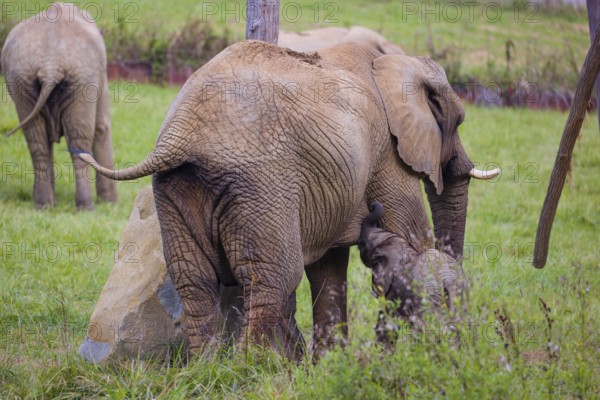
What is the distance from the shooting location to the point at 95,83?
10.8m

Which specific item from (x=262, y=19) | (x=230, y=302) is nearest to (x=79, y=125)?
(x=262, y=19)

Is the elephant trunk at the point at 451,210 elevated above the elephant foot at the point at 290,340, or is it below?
above

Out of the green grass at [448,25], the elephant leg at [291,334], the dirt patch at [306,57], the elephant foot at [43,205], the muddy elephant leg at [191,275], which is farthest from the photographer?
the green grass at [448,25]

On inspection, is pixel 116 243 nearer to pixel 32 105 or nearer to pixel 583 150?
pixel 32 105

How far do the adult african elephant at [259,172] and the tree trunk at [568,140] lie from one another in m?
0.82

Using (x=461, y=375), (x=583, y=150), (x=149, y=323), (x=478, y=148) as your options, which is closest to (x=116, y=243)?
(x=149, y=323)

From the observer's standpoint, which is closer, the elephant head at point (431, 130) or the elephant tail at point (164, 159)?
the elephant tail at point (164, 159)

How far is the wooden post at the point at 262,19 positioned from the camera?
707cm

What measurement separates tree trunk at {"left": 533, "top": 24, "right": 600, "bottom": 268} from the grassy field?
0.46m

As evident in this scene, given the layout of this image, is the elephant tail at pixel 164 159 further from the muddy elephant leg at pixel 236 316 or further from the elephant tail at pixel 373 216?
the elephant tail at pixel 373 216

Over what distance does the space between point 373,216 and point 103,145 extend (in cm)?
596

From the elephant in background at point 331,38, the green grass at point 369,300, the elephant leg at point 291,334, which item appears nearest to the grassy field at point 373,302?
the green grass at point 369,300

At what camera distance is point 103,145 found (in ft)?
37.6

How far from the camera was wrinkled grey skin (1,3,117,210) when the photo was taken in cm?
1052
